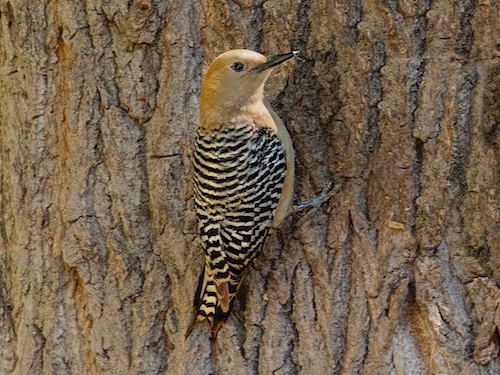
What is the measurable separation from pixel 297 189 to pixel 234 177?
282 millimetres

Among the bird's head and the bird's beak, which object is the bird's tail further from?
the bird's beak

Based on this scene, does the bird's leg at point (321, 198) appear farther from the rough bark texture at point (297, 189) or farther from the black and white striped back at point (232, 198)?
the black and white striped back at point (232, 198)

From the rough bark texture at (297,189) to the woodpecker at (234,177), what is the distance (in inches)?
3.2

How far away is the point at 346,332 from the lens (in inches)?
141

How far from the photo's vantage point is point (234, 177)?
3.76 meters

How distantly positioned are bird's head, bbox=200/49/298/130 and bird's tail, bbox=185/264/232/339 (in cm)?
70

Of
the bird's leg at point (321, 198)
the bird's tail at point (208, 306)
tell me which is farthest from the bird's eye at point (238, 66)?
the bird's tail at point (208, 306)

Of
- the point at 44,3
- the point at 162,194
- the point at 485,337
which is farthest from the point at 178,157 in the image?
the point at 485,337

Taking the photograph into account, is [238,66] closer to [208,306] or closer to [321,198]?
[321,198]

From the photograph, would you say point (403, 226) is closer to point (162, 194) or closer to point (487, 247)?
point (487, 247)

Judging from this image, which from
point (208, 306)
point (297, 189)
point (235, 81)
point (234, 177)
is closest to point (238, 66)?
point (235, 81)

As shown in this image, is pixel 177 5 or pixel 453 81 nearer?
pixel 453 81

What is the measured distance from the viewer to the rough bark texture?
11.4 feet

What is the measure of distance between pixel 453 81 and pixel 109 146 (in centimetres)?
148
